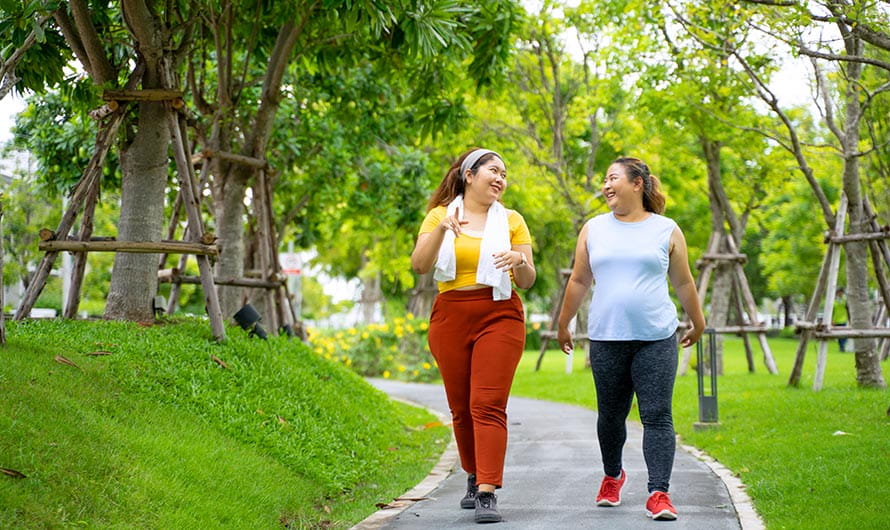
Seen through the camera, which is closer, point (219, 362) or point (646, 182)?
point (646, 182)

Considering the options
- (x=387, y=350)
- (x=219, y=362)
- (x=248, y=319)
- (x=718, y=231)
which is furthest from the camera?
(x=387, y=350)

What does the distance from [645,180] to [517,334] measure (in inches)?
46.5

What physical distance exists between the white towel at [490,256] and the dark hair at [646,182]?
78 centimetres

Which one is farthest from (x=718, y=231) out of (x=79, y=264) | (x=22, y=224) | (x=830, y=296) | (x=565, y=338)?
(x=22, y=224)

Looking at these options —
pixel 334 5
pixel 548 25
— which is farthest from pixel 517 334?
pixel 548 25

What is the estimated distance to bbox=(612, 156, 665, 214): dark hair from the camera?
6145 millimetres

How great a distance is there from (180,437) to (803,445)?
492cm

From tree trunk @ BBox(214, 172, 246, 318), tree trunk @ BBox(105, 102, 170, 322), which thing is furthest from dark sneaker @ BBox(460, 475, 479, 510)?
tree trunk @ BBox(214, 172, 246, 318)

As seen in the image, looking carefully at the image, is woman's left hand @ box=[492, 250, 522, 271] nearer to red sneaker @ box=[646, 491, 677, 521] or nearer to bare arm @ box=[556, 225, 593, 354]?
bare arm @ box=[556, 225, 593, 354]

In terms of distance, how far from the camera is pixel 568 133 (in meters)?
25.6

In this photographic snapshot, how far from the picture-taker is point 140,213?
9164 millimetres

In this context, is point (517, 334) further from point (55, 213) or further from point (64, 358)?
point (55, 213)

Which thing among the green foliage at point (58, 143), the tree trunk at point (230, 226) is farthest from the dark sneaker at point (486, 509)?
the green foliage at point (58, 143)

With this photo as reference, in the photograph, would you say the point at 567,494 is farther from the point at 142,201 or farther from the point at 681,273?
the point at 142,201
